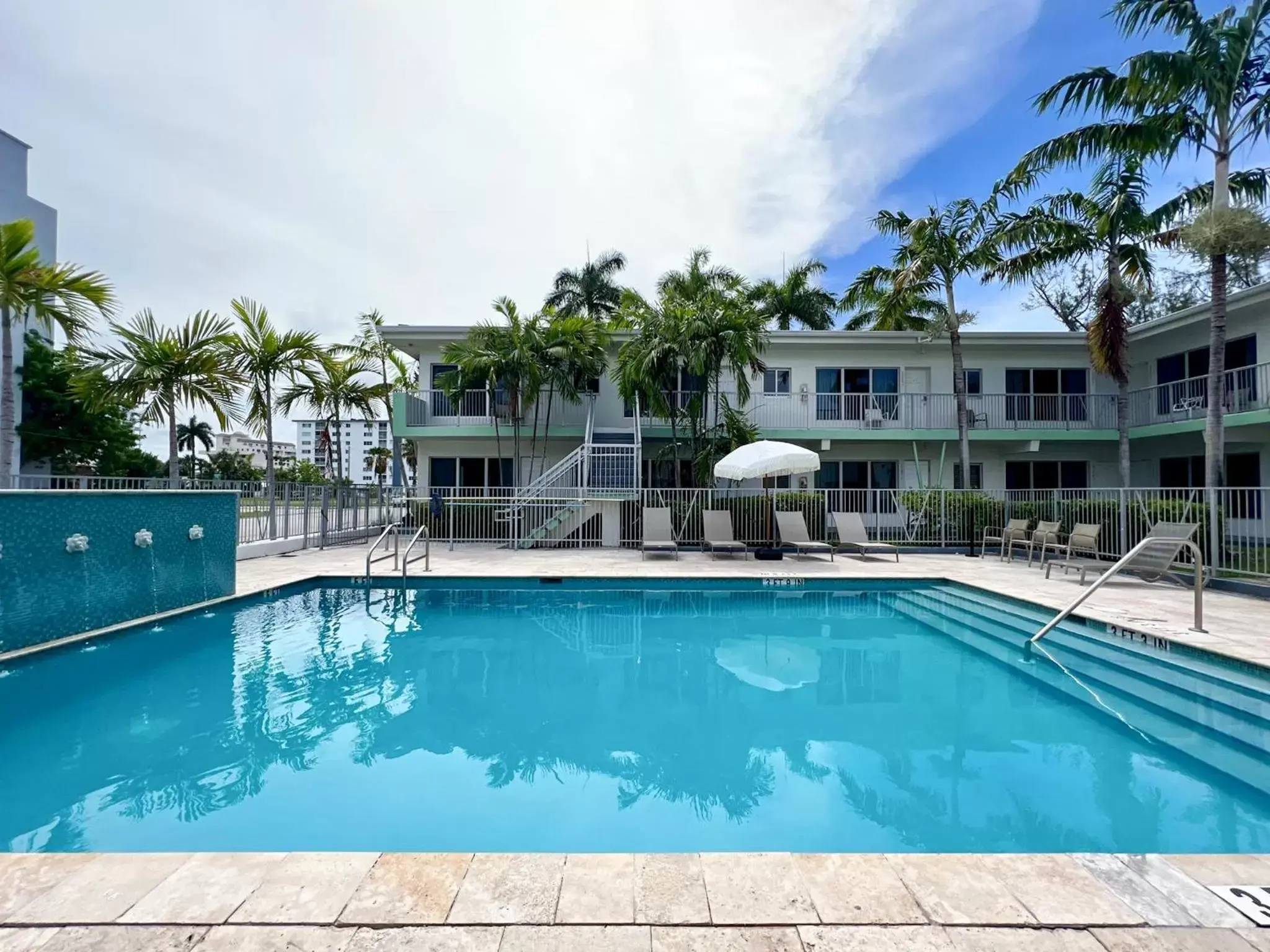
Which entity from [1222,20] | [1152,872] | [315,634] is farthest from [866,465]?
[1152,872]

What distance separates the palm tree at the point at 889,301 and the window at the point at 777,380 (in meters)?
3.21

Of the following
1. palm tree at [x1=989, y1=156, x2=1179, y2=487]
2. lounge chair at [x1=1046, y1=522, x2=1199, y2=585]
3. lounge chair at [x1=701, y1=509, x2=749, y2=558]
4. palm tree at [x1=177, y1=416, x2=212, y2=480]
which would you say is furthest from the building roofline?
lounge chair at [x1=1046, y1=522, x2=1199, y2=585]

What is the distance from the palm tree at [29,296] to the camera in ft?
28.5

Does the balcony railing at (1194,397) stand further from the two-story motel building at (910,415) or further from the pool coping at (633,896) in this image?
the pool coping at (633,896)

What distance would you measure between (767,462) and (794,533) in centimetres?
236

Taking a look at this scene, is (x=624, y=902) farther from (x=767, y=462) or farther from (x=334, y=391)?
(x=334, y=391)

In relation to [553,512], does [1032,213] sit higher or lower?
higher

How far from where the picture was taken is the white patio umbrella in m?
11.8

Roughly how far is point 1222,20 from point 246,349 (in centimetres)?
1970

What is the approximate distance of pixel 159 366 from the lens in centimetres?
1120

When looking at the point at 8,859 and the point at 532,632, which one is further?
the point at 532,632

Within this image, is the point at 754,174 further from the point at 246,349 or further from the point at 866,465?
the point at 246,349

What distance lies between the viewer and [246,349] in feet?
41.7

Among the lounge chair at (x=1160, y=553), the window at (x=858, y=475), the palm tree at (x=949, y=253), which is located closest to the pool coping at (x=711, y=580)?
the lounge chair at (x=1160, y=553)
